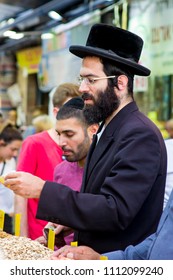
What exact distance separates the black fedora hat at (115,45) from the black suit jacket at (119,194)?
0.21 metres

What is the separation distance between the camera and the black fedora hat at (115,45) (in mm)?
2242

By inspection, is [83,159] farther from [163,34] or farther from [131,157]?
[163,34]

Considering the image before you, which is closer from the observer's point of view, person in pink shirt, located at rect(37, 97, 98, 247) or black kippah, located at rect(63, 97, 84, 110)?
person in pink shirt, located at rect(37, 97, 98, 247)

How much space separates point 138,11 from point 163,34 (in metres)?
0.66

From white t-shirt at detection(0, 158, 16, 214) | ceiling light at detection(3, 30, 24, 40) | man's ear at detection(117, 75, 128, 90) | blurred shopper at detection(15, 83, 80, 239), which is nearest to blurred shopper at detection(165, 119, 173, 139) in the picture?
white t-shirt at detection(0, 158, 16, 214)

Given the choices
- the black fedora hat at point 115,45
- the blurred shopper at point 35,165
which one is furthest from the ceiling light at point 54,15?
the black fedora hat at point 115,45

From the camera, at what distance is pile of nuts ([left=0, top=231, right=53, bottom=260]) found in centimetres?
218

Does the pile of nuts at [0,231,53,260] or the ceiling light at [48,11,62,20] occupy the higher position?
the ceiling light at [48,11,62,20]

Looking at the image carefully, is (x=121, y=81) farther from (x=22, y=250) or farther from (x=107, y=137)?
(x=22, y=250)

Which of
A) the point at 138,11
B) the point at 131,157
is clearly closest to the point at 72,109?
the point at 131,157

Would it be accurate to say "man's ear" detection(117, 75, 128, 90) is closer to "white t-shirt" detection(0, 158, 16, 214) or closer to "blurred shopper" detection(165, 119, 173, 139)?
"white t-shirt" detection(0, 158, 16, 214)

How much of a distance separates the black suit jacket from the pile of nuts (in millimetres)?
197

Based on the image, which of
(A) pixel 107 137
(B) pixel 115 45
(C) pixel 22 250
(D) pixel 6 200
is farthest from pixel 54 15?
(C) pixel 22 250

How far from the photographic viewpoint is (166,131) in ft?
21.4
